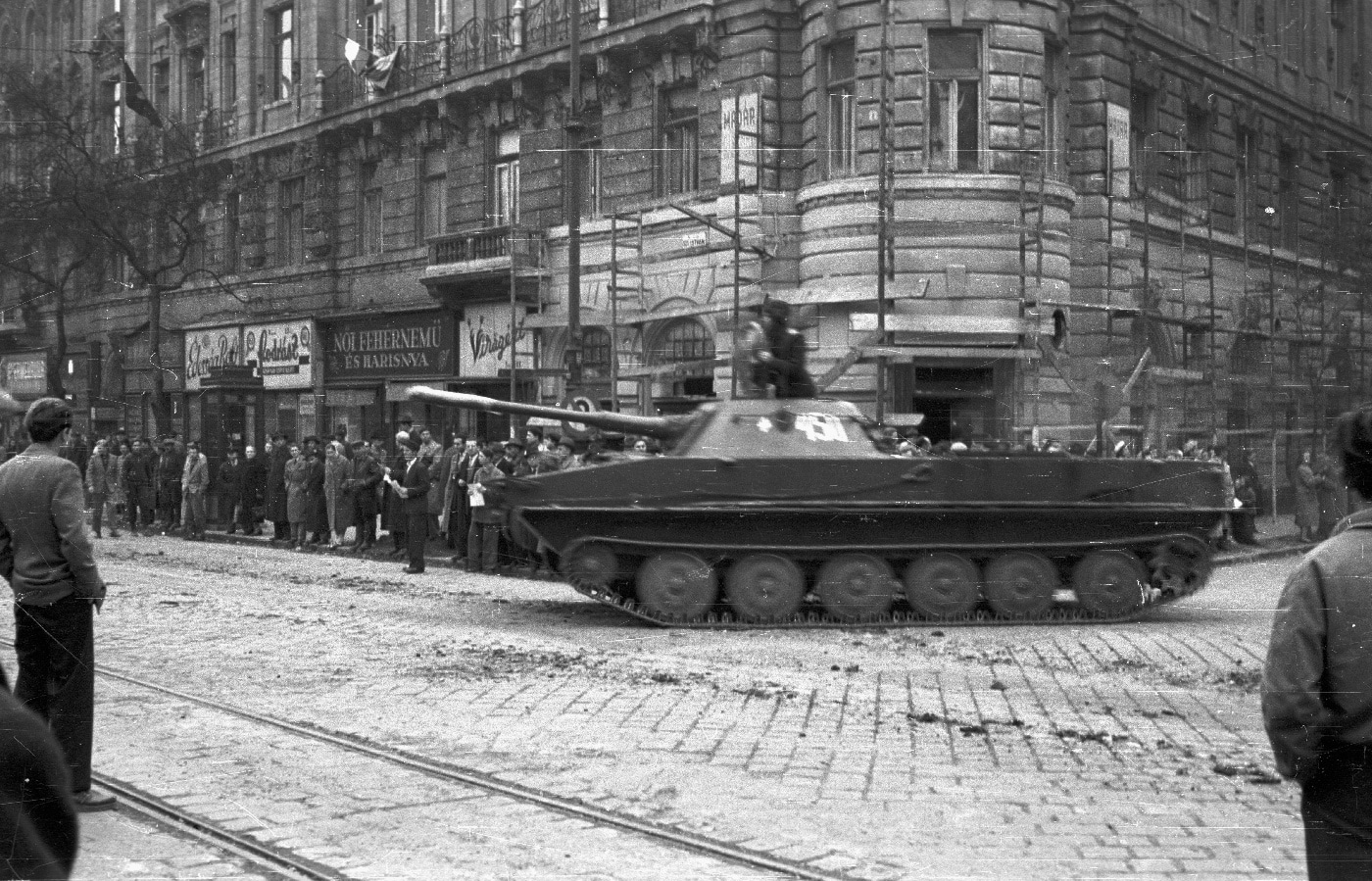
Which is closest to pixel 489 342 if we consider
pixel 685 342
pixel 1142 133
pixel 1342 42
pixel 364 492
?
pixel 685 342

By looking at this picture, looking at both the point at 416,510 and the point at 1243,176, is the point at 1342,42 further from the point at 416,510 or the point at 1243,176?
the point at 416,510

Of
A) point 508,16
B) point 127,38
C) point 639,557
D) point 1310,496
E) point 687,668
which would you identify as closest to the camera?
point 687,668

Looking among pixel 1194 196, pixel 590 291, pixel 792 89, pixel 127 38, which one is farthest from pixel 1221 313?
pixel 127 38

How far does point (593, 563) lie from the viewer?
42.3 feet

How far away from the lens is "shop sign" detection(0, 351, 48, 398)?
1574 inches

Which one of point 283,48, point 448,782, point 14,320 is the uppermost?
point 283,48

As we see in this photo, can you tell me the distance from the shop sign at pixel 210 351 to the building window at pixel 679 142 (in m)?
14.6

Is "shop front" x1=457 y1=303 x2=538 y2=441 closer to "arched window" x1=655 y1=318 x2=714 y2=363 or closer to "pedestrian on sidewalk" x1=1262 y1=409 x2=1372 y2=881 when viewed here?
"arched window" x1=655 y1=318 x2=714 y2=363

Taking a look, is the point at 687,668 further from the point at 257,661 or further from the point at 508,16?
the point at 508,16

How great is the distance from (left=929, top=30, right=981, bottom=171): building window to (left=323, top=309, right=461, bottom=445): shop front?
10934 millimetres

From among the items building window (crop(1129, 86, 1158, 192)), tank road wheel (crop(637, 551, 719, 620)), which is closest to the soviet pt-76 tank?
tank road wheel (crop(637, 551, 719, 620))

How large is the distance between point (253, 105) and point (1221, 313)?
858 inches

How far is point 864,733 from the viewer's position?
776 centimetres

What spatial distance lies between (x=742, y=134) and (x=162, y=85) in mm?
20092
